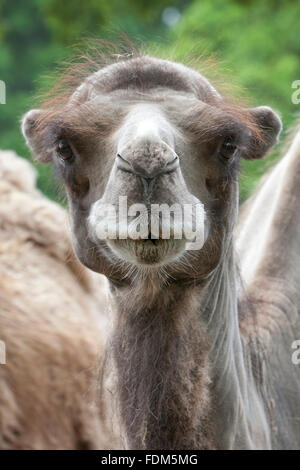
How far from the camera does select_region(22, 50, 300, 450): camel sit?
3.17 metres

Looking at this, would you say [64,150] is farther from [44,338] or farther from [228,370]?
[44,338]

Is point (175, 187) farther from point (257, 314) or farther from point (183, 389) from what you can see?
point (257, 314)

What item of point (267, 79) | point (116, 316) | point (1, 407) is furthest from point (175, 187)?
point (267, 79)

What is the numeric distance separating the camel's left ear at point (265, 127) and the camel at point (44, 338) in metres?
2.16

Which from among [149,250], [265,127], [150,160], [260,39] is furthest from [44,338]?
[260,39]

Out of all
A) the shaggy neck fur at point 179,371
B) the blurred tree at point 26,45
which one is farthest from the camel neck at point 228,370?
the blurred tree at point 26,45

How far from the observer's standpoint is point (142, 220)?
2.75 metres

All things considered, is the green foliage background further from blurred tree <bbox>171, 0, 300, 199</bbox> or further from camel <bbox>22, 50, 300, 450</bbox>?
camel <bbox>22, 50, 300, 450</bbox>

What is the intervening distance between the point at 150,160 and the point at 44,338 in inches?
127

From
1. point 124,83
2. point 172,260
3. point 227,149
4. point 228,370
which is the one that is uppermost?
point 124,83

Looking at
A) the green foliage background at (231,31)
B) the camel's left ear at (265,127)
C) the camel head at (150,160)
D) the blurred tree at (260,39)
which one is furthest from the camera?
the blurred tree at (260,39)

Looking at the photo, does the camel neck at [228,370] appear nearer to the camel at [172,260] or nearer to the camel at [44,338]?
the camel at [172,260]

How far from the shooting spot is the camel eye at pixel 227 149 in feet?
10.8

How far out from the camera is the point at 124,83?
338 centimetres
